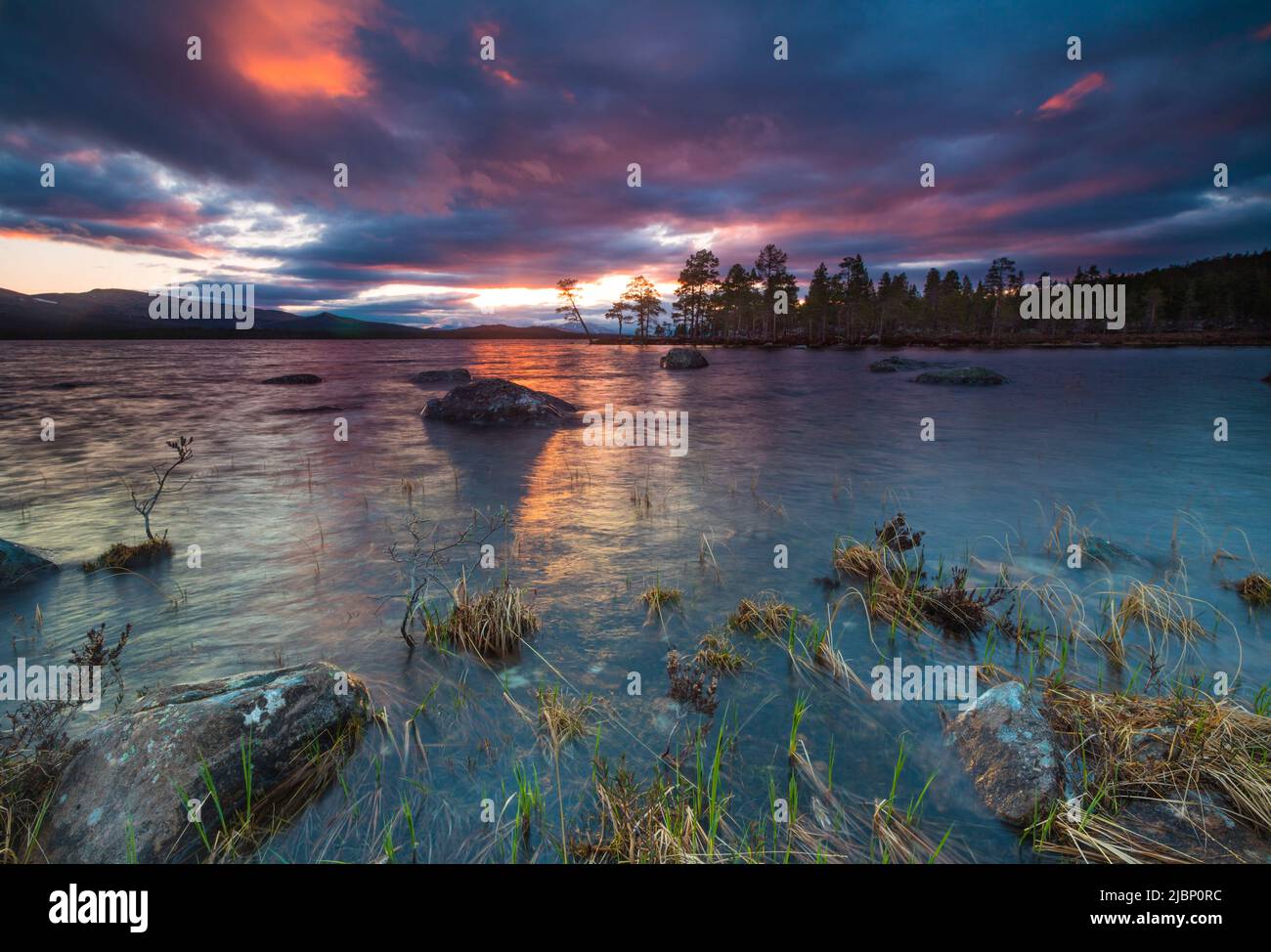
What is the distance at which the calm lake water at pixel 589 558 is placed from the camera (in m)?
4.00

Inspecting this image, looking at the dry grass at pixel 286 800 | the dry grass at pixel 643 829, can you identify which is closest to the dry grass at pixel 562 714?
the dry grass at pixel 643 829

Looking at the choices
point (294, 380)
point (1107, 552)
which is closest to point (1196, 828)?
point (1107, 552)

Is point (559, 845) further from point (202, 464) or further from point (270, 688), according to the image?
point (202, 464)

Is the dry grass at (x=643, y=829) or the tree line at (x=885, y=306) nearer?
the dry grass at (x=643, y=829)

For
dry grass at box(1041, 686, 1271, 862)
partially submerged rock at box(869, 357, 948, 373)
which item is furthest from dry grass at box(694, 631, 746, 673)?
partially submerged rock at box(869, 357, 948, 373)

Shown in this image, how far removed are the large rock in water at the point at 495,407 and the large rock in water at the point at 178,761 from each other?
54.6 feet

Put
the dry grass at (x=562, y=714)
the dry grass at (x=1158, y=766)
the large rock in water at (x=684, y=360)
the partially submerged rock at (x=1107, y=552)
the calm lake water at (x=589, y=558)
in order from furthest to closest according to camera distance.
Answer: the large rock in water at (x=684, y=360) → the partially submerged rock at (x=1107, y=552) → the dry grass at (x=562, y=714) → the calm lake water at (x=589, y=558) → the dry grass at (x=1158, y=766)

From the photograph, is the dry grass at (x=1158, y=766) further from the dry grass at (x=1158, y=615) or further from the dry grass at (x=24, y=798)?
the dry grass at (x=24, y=798)

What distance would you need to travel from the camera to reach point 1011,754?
12.1 feet

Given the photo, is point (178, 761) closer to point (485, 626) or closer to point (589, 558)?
point (485, 626)

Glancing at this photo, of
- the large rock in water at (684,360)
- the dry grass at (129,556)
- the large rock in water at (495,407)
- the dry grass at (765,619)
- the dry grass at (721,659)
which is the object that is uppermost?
the large rock in water at (684,360)

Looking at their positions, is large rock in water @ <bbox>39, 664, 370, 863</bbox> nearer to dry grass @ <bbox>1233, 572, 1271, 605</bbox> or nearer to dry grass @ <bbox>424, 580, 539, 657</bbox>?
dry grass @ <bbox>424, 580, 539, 657</bbox>
